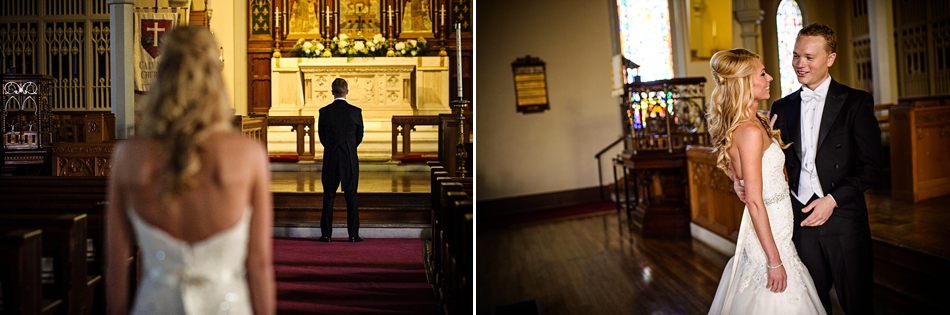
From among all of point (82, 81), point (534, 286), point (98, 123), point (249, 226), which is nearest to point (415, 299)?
point (534, 286)

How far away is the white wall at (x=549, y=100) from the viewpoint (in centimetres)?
994

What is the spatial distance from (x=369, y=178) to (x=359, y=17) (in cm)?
420

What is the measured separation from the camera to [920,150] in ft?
22.3

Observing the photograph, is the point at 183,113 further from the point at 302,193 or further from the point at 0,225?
the point at 302,193

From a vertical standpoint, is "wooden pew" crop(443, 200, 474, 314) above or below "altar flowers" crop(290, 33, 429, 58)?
below

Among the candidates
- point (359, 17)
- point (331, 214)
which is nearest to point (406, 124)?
point (331, 214)

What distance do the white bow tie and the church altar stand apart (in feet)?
23.9

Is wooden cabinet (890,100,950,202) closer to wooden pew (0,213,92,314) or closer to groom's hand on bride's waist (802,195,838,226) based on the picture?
groom's hand on bride's waist (802,195,838,226)

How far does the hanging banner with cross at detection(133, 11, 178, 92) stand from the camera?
23.8ft

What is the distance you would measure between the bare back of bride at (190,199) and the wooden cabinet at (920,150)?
6.44 metres

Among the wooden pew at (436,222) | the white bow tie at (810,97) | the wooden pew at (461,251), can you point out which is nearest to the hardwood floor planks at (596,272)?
the wooden pew at (436,222)

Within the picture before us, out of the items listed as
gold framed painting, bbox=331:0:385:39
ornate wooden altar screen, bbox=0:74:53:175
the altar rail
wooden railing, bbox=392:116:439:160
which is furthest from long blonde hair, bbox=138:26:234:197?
gold framed painting, bbox=331:0:385:39

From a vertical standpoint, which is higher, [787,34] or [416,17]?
[416,17]

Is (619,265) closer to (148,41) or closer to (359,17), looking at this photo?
(148,41)
